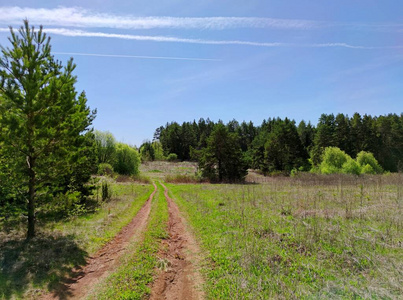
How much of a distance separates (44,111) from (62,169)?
281cm

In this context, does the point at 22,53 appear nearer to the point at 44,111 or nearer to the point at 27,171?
the point at 44,111

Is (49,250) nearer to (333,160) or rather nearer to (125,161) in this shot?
(125,161)

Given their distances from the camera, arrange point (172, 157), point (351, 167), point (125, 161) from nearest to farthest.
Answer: point (351, 167)
point (125, 161)
point (172, 157)

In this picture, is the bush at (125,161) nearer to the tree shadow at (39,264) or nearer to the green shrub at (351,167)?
the tree shadow at (39,264)

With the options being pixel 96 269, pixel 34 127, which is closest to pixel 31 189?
pixel 34 127

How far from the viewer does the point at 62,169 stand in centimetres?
1042

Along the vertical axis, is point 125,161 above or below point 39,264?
above

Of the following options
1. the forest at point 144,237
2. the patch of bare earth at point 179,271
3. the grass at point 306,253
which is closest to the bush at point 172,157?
the forest at point 144,237

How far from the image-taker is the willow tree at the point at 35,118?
339 inches

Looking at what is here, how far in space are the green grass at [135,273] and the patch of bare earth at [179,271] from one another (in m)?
0.30

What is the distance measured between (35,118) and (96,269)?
20.7 ft

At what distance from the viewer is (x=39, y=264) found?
25.1 feet

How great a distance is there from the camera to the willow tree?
8617mm

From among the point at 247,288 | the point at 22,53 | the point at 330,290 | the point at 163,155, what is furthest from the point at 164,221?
the point at 163,155
